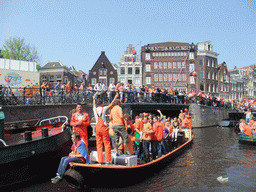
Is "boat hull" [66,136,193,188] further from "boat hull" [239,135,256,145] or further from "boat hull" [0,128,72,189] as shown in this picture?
"boat hull" [239,135,256,145]

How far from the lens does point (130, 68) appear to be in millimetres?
48031

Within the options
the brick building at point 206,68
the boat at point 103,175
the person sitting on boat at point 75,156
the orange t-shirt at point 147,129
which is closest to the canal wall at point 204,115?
the brick building at point 206,68

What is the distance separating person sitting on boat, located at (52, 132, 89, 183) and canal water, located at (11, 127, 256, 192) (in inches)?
36.3

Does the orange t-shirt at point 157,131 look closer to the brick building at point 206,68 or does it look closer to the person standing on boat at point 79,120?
the person standing on boat at point 79,120

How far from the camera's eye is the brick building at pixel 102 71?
4703cm

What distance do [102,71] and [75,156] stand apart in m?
40.5

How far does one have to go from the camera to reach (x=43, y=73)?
4141cm

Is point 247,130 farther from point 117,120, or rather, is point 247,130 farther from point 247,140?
point 117,120

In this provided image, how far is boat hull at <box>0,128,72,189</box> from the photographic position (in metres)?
7.29

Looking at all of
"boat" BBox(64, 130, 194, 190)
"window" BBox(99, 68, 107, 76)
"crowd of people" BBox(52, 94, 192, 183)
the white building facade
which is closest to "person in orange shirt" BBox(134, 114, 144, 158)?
"crowd of people" BBox(52, 94, 192, 183)

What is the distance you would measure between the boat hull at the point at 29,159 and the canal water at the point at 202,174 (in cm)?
37

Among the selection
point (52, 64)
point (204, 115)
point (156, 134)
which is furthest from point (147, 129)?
point (52, 64)

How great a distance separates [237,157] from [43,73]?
114ft

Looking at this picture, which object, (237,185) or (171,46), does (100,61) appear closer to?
(171,46)
